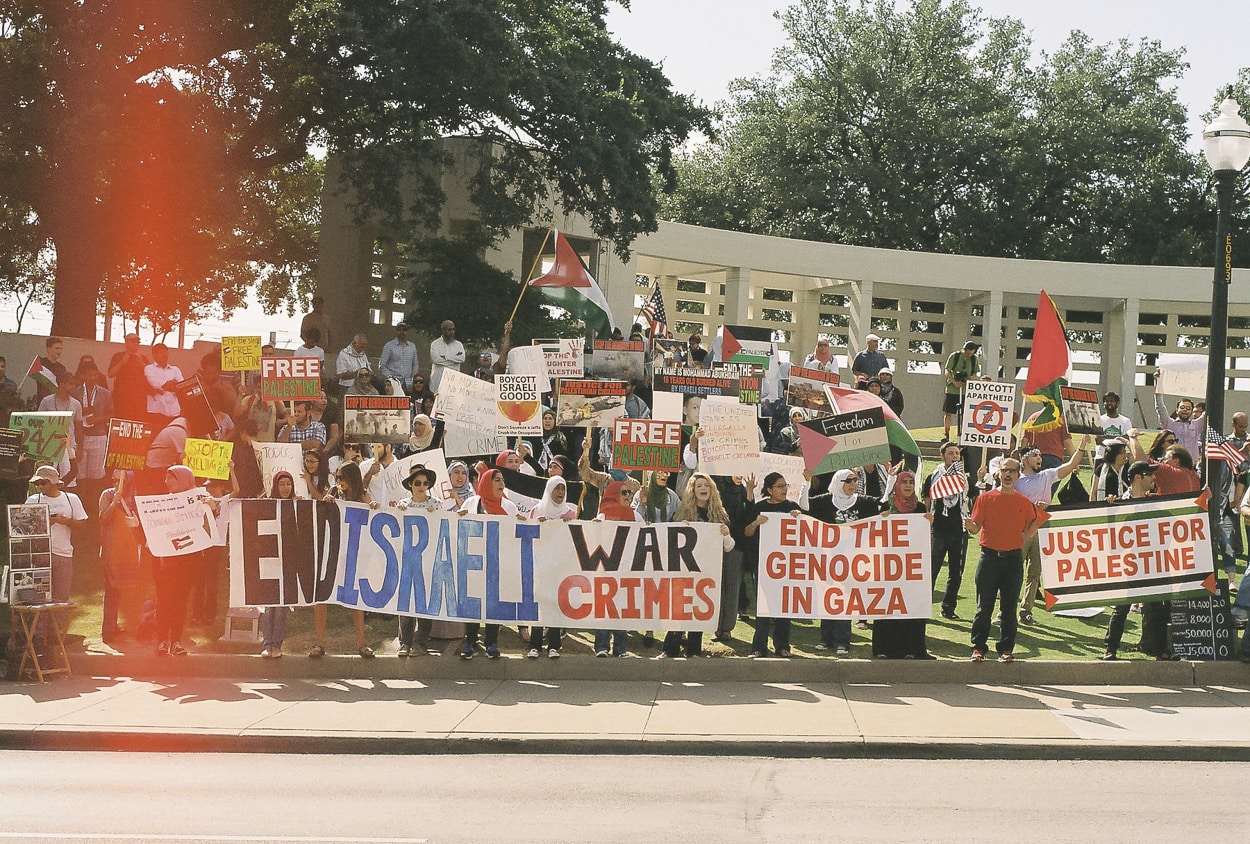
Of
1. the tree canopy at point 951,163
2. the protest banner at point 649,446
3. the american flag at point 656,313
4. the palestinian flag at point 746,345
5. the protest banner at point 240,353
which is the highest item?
the tree canopy at point 951,163

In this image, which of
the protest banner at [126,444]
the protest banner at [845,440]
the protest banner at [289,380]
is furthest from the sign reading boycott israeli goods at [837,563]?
the protest banner at [126,444]

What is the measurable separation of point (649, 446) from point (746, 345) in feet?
24.9

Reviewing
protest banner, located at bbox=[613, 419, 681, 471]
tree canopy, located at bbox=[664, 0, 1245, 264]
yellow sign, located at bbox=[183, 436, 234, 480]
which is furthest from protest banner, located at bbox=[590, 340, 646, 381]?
tree canopy, located at bbox=[664, 0, 1245, 264]

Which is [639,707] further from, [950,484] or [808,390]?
[808,390]

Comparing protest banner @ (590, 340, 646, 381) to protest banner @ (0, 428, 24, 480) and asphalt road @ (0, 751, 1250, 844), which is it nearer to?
protest banner @ (0, 428, 24, 480)

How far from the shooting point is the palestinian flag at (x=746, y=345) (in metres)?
20.7

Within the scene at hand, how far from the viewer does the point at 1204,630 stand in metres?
12.6

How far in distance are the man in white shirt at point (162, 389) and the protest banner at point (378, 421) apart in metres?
3.58

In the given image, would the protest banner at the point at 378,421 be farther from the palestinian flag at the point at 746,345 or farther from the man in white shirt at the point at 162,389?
the palestinian flag at the point at 746,345

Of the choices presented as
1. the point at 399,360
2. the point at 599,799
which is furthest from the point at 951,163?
the point at 599,799

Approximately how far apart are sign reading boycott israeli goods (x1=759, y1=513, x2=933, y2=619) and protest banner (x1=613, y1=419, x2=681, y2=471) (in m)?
1.68

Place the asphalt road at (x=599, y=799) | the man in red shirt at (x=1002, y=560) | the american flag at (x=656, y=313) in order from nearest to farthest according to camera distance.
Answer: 1. the asphalt road at (x=599, y=799)
2. the man in red shirt at (x=1002, y=560)
3. the american flag at (x=656, y=313)

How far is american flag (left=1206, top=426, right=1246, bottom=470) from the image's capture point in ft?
44.4

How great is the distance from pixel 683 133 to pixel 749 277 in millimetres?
9887
